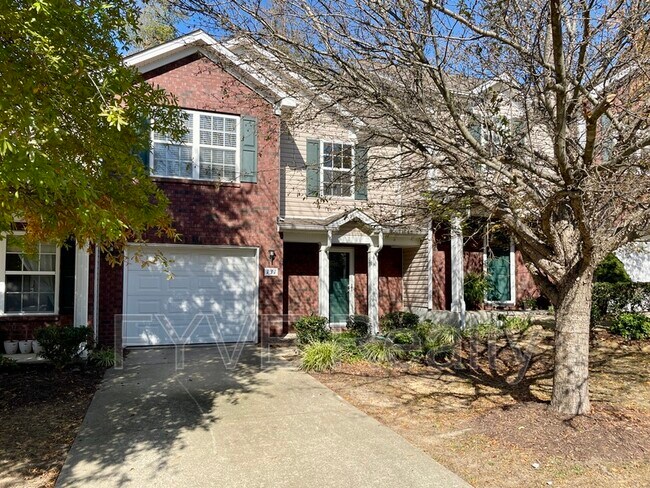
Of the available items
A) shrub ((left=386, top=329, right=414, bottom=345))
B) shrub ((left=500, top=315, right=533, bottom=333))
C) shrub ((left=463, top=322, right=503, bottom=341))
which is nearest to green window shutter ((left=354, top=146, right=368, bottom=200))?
shrub ((left=386, top=329, right=414, bottom=345))

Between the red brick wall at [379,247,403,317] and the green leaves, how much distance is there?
9430 mm

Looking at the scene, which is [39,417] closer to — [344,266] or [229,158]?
[229,158]

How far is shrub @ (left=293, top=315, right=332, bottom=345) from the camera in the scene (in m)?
10.2

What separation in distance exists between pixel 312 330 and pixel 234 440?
518 centimetres

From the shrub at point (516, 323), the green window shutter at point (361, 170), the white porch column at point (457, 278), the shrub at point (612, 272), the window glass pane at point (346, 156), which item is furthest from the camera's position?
the shrub at point (612, 272)

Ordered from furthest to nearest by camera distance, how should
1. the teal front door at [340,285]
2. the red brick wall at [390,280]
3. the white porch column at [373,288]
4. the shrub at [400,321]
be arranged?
1. the red brick wall at [390,280]
2. the teal front door at [340,285]
3. the white porch column at [373,288]
4. the shrub at [400,321]

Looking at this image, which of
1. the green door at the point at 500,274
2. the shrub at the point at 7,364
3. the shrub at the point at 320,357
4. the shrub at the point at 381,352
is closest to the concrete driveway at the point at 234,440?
the shrub at the point at 320,357

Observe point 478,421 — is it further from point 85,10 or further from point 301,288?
point 301,288

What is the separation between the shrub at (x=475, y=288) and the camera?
13.7 m

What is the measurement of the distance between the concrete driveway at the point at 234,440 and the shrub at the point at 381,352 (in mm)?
1837

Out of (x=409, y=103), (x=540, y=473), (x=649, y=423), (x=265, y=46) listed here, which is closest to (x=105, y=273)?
(x=265, y=46)

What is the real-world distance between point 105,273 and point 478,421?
8.13 metres

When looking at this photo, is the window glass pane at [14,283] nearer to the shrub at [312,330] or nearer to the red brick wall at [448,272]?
the shrub at [312,330]

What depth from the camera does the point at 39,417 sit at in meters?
6.02
